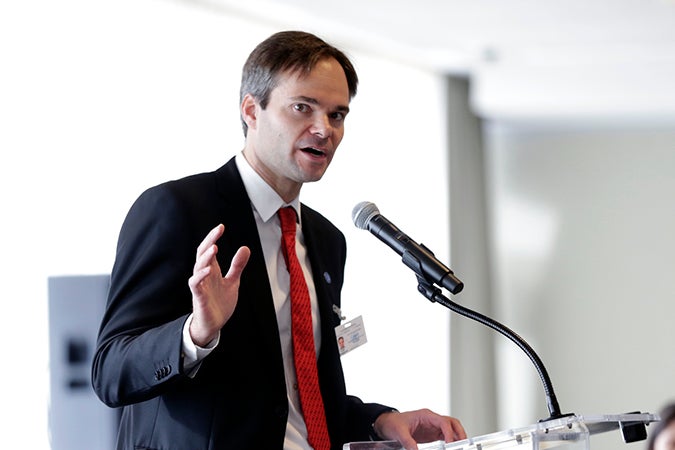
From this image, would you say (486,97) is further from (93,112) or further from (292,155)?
(292,155)

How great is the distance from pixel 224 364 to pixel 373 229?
1.33 feet

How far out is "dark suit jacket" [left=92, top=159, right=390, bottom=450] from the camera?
191 cm

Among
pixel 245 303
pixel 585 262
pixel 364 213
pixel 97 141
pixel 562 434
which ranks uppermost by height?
pixel 97 141

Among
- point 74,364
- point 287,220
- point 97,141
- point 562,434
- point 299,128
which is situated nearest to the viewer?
point 562,434

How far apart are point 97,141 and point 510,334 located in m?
2.50

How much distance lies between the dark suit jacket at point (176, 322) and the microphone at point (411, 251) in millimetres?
250

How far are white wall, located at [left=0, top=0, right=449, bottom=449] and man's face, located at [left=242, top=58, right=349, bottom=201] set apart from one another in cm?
166

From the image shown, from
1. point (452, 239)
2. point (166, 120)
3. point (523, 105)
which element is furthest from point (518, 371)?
point (166, 120)

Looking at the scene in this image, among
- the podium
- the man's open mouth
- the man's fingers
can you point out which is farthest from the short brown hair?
the podium

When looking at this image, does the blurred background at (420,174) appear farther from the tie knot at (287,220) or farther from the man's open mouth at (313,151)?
the man's open mouth at (313,151)

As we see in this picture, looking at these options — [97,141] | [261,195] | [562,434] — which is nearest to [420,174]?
[97,141]

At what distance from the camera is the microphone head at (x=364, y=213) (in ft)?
6.70

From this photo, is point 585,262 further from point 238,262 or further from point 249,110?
point 238,262

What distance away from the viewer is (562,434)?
1.57m
